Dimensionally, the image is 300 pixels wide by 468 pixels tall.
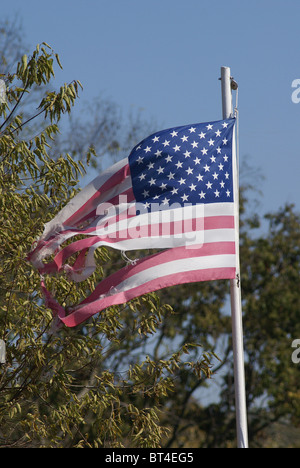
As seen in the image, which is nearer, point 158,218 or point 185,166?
point 158,218

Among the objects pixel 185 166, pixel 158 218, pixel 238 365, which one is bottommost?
pixel 238 365

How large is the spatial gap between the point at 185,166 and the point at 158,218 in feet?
2.19

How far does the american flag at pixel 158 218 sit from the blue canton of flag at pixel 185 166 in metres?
0.01

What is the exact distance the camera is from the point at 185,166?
866 centimetres

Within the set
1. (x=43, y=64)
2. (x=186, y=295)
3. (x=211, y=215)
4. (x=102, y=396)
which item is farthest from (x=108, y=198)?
(x=186, y=295)

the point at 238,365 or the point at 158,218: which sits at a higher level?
the point at 158,218

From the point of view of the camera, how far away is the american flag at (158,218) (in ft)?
27.0
